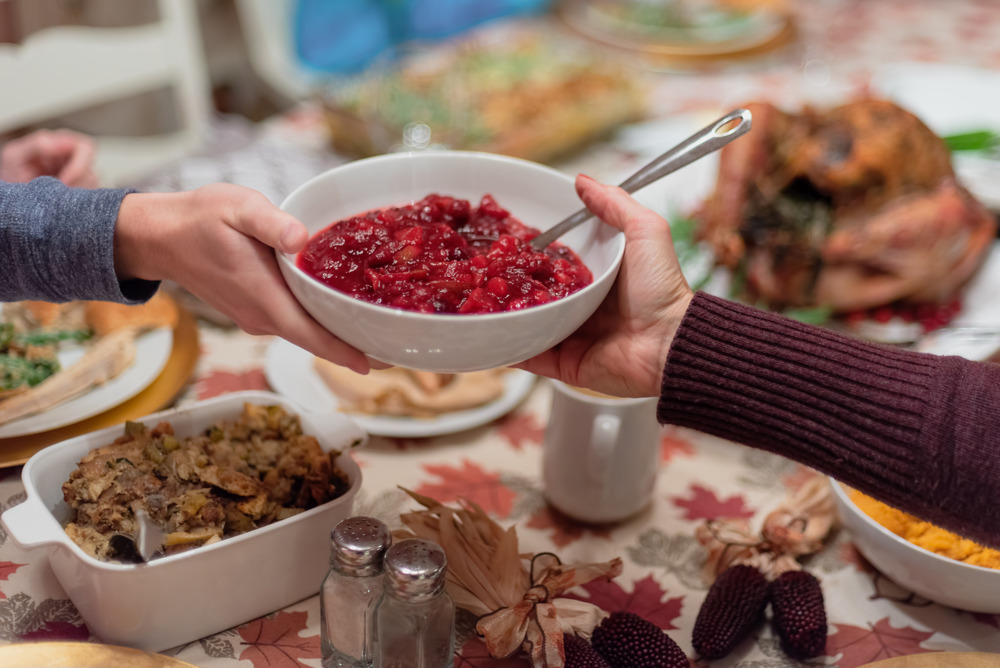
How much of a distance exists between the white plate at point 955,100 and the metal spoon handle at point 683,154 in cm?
124

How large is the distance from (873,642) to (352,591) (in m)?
0.67

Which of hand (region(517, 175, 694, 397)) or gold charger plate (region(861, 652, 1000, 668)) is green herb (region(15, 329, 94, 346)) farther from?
gold charger plate (region(861, 652, 1000, 668))

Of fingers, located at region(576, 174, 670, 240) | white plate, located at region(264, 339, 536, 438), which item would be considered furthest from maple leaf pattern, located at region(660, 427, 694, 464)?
fingers, located at region(576, 174, 670, 240)

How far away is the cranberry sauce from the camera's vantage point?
933 millimetres

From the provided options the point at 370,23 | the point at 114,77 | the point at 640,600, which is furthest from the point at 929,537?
the point at 370,23

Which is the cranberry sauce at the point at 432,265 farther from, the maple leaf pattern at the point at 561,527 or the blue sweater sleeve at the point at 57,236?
the maple leaf pattern at the point at 561,527

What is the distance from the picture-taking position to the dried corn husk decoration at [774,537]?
114 centimetres

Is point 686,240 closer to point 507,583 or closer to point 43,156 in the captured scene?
point 507,583

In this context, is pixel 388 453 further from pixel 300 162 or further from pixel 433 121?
pixel 433 121

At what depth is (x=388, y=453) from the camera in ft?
4.47

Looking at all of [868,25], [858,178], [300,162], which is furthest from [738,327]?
[868,25]

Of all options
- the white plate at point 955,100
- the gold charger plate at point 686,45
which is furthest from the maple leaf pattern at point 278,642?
the gold charger plate at point 686,45

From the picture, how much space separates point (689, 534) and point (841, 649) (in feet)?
0.86

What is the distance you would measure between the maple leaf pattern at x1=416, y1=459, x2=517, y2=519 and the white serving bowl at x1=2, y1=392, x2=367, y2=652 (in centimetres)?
25
